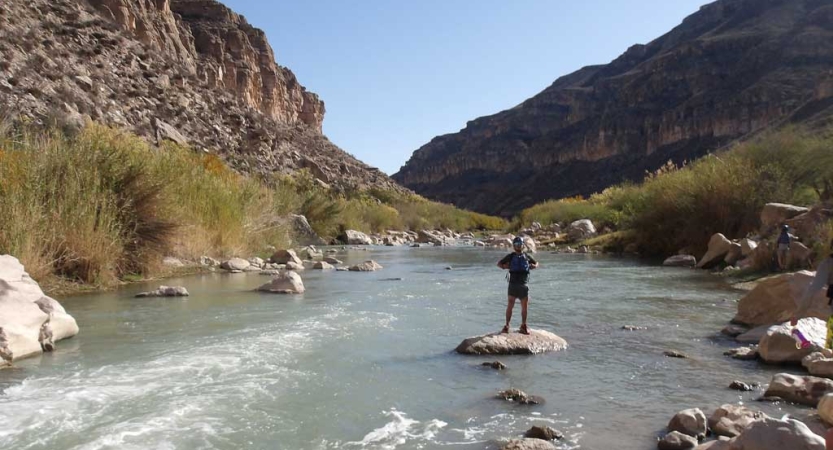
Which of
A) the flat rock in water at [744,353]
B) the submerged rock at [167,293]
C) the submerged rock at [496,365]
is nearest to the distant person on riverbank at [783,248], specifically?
the flat rock in water at [744,353]

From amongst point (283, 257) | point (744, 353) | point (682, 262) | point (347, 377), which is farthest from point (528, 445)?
point (682, 262)

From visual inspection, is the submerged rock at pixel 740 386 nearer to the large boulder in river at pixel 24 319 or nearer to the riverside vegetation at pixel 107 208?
the large boulder in river at pixel 24 319

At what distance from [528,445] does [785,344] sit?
4.05 meters

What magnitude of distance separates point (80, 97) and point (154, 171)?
64.6ft

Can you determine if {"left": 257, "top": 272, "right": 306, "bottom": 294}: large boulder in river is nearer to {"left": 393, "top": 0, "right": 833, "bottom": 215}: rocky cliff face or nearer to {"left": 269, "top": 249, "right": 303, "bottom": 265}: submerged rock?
{"left": 269, "top": 249, "right": 303, "bottom": 265}: submerged rock

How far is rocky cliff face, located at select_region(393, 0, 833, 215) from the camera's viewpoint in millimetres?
70625

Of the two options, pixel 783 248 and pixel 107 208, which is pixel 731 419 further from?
pixel 107 208

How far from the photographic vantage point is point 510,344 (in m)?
7.48

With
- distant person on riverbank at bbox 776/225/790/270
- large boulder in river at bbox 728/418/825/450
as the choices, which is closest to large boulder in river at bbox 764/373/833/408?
large boulder in river at bbox 728/418/825/450

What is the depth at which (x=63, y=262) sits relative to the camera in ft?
38.2

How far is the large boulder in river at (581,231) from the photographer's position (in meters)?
34.4

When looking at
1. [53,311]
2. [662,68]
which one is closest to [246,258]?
[53,311]

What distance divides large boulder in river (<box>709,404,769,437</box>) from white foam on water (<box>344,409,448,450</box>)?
2067 millimetres

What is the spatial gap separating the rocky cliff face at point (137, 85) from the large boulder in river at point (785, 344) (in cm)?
1804
